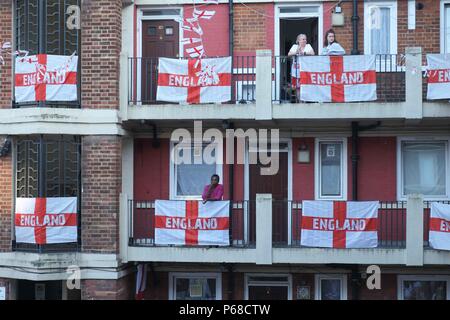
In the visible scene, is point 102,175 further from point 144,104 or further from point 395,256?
point 395,256

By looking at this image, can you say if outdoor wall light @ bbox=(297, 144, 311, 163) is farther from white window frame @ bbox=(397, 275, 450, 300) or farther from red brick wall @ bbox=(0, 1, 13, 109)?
red brick wall @ bbox=(0, 1, 13, 109)

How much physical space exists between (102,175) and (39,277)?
2212mm

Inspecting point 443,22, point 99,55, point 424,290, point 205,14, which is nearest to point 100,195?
point 99,55

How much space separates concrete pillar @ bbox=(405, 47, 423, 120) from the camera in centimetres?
1246

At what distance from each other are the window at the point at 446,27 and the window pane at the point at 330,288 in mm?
5075

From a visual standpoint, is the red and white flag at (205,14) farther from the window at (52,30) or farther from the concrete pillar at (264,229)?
the concrete pillar at (264,229)

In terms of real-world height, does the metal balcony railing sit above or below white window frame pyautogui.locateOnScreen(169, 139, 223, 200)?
above

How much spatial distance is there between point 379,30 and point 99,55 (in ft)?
18.2

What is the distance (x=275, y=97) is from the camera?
43.1 feet

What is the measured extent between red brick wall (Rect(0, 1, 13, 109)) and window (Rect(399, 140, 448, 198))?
7856 millimetres

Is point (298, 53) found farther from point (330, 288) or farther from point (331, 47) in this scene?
point (330, 288)

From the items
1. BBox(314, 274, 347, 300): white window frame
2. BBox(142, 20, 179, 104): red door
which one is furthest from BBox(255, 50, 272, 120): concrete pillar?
BBox(314, 274, 347, 300): white window frame

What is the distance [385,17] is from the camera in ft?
44.5

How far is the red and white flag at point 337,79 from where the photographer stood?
12570mm
